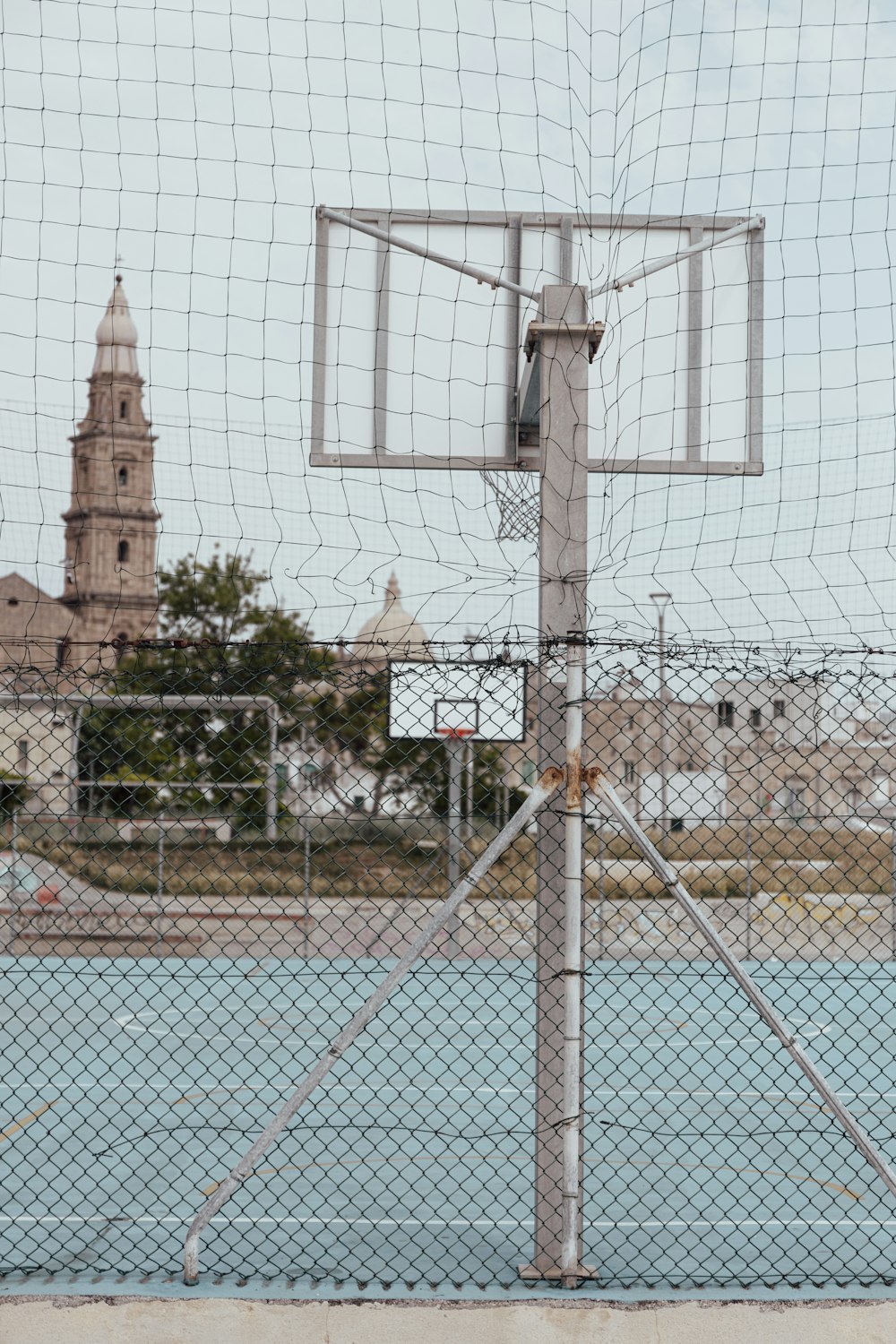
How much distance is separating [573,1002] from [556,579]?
50.9 inches

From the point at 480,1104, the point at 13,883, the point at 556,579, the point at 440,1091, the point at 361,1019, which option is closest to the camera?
the point at 361,1019

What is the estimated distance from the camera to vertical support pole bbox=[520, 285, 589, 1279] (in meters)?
4.01

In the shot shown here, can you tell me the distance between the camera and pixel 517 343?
16.8 ft

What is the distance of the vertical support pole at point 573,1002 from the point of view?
3891mm

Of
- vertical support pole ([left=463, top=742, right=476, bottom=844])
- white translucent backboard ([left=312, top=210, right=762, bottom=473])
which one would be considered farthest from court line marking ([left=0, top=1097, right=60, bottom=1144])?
white translucent backboard ([left=312, top=210, right=762, bottom=473])

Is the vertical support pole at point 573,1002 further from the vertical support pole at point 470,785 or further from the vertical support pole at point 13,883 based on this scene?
the vertical support pole at point 13,883

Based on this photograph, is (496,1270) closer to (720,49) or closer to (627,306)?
(627,306)

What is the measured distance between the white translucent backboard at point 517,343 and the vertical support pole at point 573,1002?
1.33 metres

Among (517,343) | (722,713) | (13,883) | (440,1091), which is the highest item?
(517,343)

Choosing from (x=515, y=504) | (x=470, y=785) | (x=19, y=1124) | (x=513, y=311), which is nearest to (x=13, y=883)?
(x=19, y=1124)

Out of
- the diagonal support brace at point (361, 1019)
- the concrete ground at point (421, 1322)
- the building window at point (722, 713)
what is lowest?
the concrete ground at point (421, 1322)

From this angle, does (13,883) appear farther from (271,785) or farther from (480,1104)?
(480,1104)

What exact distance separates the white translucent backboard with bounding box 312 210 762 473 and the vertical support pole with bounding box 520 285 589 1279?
0.67m

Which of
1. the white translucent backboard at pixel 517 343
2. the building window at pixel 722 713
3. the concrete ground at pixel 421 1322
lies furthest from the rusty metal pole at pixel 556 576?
the building window at pixel 722 713
